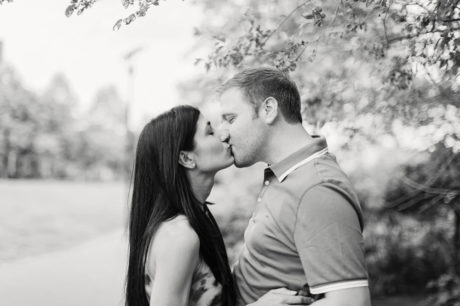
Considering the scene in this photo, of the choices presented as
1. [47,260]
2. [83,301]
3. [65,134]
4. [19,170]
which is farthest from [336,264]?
[65,134]

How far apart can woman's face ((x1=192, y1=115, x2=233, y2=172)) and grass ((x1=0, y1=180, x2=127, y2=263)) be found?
1142cm

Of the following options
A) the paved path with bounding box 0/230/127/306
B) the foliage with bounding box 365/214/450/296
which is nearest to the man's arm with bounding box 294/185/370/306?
the paved path with bounding box 0/230/127/306

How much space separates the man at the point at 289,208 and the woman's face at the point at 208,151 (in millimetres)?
62

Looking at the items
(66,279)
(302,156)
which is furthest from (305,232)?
(66,279)

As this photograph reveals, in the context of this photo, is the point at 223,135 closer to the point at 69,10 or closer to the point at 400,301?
the point at 69,10

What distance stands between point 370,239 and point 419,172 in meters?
1.32

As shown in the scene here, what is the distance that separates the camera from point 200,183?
293cm

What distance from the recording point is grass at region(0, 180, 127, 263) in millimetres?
15979

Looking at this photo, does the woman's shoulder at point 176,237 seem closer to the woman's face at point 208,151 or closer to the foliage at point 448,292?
the woman's face at point 208,151

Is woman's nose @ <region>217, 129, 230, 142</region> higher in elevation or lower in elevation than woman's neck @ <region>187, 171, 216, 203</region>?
higher

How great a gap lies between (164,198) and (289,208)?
78 centimetres

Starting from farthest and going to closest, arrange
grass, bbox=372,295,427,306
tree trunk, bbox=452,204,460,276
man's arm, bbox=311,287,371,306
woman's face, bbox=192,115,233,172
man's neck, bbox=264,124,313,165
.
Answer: grass, bbox=372,295,427,306, tree trunk, bbox=452,204,460,276, woman's face, bbox=192,115,233,172, man's neck, bbox=264,124,313,165, man's arm, bbox=311,287,371,306

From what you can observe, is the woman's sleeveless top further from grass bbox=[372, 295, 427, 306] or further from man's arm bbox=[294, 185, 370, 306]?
grass bbox=[372, 295, 427, 306]

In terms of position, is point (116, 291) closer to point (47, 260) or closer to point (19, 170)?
point (47, 260)
